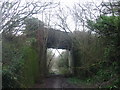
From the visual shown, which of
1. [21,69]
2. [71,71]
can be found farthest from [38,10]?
[71,71]

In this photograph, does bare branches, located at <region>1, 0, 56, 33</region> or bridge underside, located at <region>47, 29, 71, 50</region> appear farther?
bridge underside, located at <region>47, 29, 71, 50</region>

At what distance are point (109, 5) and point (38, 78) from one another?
688cm

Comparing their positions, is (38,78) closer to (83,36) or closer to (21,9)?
(83,36)

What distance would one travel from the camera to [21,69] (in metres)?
5.71

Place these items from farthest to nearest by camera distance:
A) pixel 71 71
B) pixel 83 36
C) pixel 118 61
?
pixel 71 71, pixel 83 36, pixel 118 61

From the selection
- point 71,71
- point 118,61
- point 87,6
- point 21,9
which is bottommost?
point 71,71

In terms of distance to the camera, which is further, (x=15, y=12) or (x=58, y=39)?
(x=58, y=39)

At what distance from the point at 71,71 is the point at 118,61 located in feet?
36.8

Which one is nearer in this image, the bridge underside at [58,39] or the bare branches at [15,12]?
the bare branches at [15,12]

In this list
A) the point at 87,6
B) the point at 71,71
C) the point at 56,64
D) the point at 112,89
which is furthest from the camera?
the point at 56,64

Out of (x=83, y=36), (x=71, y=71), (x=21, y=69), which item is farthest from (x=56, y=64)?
(x=21, y=69)

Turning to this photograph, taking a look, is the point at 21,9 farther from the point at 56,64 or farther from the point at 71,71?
A: the point at 56,64

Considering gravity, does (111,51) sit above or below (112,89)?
above

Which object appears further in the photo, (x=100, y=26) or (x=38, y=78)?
(x=38, y=78)
